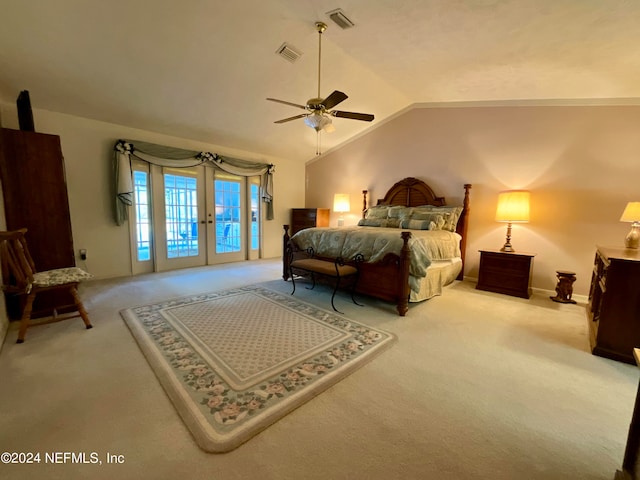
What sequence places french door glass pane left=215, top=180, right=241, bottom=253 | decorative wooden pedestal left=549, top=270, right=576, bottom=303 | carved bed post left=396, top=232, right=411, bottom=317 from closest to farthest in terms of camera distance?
carved bed post left=396, top=232, right=411, bottom=317
decorative wooden pedestal left=549, top=270, right=576, bottom=303
french door glass pane left=215, top=180, right=241, bottom=253

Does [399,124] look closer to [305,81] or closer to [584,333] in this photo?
[305,81]

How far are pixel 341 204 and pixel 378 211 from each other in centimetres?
107

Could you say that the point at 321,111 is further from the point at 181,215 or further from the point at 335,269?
the point at 181,215

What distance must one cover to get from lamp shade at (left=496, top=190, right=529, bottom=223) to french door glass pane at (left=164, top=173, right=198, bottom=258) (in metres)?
5.13

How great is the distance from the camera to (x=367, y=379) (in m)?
1.89

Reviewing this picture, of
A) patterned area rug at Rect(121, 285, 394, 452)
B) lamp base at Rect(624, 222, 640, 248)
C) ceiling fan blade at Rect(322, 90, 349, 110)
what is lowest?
patterned area rug at Rect(121, 285, 394, 452)

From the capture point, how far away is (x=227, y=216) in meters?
5.77

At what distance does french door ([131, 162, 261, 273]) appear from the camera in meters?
4.67

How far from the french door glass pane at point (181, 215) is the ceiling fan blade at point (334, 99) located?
3.35 metres

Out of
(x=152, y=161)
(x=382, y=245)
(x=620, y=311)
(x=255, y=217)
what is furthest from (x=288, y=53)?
(x=620, y=311)

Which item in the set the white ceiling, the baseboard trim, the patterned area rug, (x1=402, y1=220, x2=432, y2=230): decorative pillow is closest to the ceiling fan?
the white ceiling

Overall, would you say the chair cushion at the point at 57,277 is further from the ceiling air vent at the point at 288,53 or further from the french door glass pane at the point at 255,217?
the french door glass pane at the point at 255,217

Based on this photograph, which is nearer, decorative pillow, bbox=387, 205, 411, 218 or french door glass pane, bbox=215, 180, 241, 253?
decorative pillow, bbox=387, 205, 411, 218

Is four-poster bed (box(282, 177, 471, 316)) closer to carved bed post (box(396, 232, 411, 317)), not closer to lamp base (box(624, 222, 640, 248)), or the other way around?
carved bed post (box(396, 232, 411, 317))
